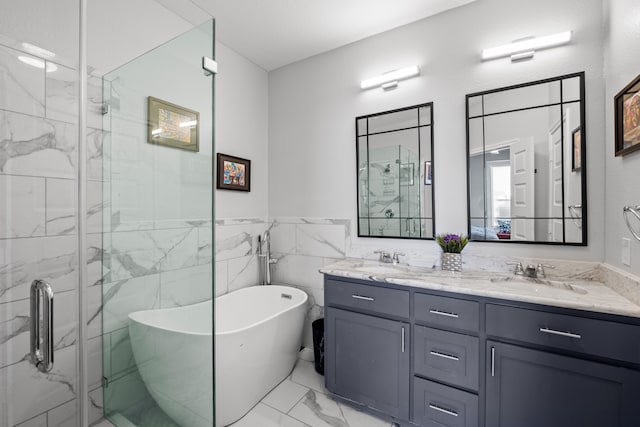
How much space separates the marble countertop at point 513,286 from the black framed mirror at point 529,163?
0.90 ft

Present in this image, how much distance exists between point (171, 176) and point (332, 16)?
1.75 m

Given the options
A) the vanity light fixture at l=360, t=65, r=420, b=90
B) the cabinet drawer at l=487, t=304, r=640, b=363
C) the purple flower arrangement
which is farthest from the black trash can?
the vanity light fixture at l=360, t=65, r=420, b=90

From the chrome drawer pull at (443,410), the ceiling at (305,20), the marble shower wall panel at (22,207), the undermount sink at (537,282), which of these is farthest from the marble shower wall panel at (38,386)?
the ceiling at (305,20)

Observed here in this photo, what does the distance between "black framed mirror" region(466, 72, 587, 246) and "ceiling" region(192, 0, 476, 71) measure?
0.84 metres

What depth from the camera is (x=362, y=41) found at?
2418 mm

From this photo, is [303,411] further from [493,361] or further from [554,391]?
[554,391]

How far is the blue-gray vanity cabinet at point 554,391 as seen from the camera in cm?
117

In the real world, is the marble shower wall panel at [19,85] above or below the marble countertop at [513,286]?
above

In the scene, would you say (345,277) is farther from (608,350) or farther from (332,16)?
(332,16)

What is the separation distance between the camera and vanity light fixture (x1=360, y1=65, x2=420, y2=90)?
7.04 feet

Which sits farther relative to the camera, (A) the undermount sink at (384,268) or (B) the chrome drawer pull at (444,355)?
(A) the undermount sink at (384,268)

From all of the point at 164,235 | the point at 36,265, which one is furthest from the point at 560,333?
the point at 36,265

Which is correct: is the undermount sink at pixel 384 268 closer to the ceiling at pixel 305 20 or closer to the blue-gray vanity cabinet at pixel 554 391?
the blue-gray vanity cabinet at pixel 554 391

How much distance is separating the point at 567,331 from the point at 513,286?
315mm
